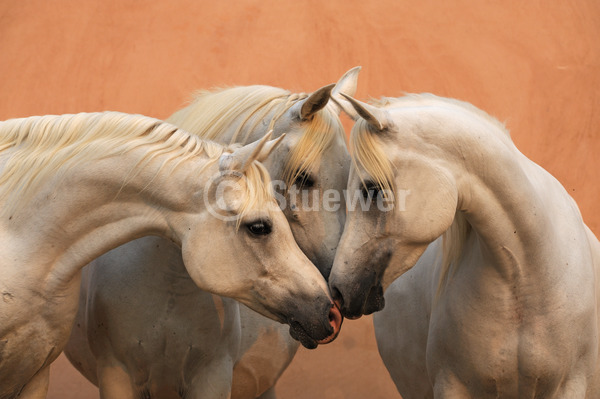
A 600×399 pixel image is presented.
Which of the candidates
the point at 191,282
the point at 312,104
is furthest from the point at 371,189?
the point at 191,282

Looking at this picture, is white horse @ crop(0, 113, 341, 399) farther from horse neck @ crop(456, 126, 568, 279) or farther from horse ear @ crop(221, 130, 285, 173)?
horse neck @ crop(456, 126, 568, 279)

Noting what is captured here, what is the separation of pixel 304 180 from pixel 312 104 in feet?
1.05

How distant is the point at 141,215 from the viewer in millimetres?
3146

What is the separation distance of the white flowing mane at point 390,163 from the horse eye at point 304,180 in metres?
0.33

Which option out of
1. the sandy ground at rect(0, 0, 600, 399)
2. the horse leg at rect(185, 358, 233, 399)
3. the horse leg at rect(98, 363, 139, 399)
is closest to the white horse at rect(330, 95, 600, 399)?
the horse leg at rect(185, 358, 233, 399)

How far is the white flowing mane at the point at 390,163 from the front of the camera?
312cm

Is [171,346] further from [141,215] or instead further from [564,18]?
[564,18]

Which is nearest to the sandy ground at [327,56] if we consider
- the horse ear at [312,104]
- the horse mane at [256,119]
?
the horse mane at [256,119]

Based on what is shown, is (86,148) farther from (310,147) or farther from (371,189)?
(371,189)

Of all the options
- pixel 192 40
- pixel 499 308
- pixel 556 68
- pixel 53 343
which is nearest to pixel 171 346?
pixel 53 343

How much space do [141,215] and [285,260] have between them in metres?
0.56

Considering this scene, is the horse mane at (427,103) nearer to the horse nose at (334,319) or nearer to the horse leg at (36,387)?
the horse nose at (334,319)

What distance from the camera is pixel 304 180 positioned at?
3541mm

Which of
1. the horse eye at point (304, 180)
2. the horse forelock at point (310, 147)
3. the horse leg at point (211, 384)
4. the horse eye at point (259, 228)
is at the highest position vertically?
the horse forelock at point (310, 147)
